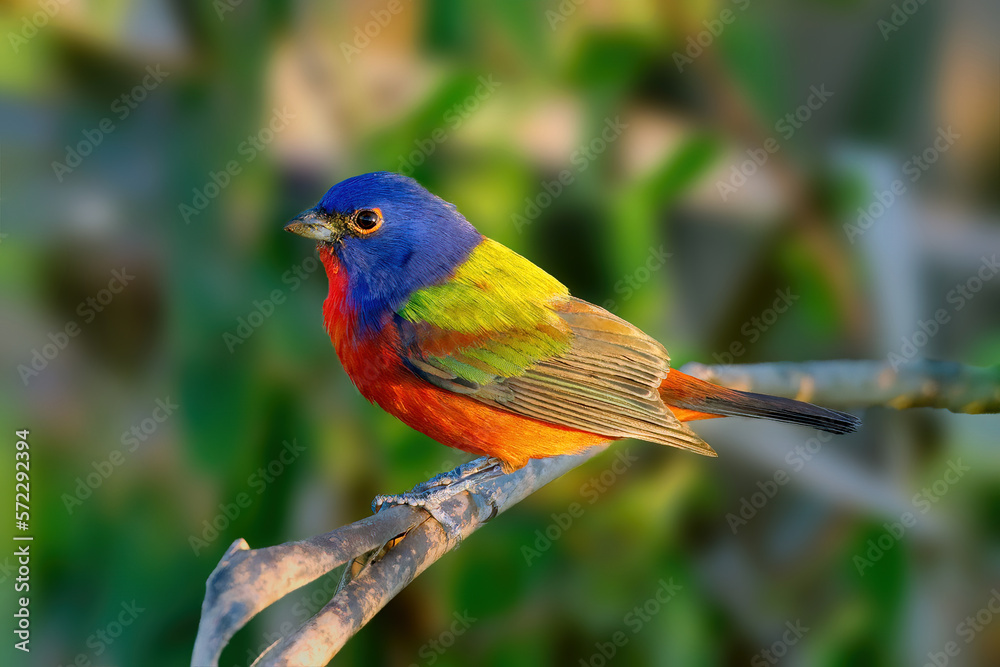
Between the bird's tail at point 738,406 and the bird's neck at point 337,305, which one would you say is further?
Answer: the bird's neck at point 337,305

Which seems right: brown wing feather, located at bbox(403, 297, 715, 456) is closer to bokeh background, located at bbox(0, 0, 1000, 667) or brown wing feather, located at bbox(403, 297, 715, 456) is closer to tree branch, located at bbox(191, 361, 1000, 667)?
tree branch, located at bbox(191, 361, 1000, 667)

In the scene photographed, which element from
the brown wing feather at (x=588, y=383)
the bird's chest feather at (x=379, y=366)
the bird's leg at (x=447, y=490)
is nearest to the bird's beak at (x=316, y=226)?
the bird's chest feather at (x=379, y=366)

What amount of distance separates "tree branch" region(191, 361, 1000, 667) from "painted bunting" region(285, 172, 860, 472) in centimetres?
17

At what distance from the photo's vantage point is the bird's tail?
2156mm

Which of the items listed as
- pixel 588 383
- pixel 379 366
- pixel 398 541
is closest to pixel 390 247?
pixel 379 366

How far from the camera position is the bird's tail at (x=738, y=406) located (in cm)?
216

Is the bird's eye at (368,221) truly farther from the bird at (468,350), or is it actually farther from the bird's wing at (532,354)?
the bird's wing at (532,354)

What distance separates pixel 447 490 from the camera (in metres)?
2.14

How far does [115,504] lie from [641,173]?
2.21 m

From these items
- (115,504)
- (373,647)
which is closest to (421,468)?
(373,647)

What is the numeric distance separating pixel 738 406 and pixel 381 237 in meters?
0.98

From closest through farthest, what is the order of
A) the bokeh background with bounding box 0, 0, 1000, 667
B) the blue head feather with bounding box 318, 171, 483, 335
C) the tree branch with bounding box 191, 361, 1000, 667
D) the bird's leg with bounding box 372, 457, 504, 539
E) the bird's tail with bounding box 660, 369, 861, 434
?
the tree branch with bounding box 191, 361, 1000, 667
the bird's leg with bounding box 372, 457, 504, 539
the bird's tail with bounding box 660, 369, 861, 434
the blue head feather with bounding box 318, 171, 483, 335
the bokeh background with bounding box 0, 0, 1000, 667

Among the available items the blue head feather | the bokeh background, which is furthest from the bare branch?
the blue head feather

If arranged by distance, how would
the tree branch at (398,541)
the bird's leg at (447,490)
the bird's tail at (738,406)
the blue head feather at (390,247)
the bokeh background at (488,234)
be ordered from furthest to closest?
the bokeh background at (488,234), the blue head feather at (390,247), the bird's tail at (738,406), the bird's leg at (447,490), the tree branch at (398,541)
